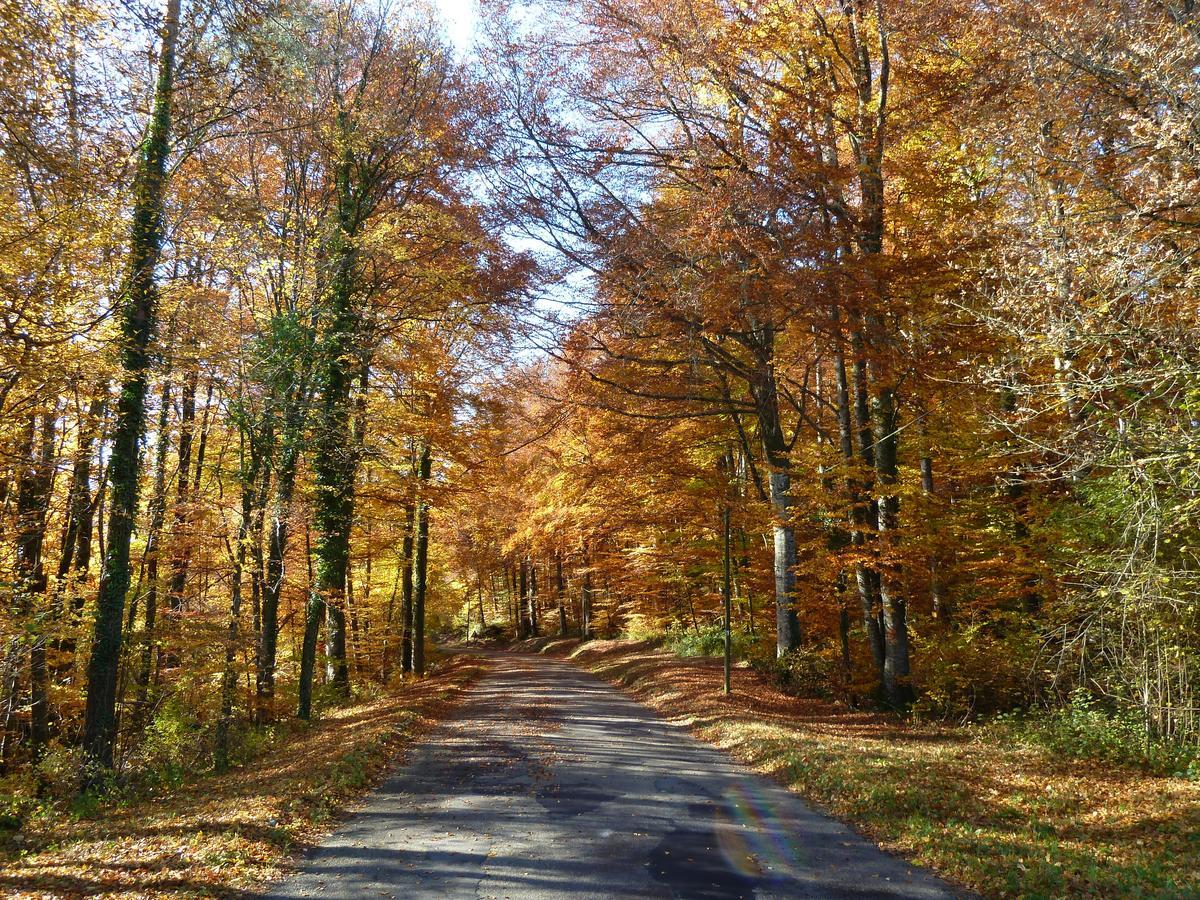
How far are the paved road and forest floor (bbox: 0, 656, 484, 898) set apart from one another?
41 cm

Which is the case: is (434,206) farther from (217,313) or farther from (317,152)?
(217,313)

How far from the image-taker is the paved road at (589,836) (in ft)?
18.7

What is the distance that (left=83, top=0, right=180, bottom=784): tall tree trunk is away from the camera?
32.4 feet

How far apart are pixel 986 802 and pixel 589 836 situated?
4.41 metres

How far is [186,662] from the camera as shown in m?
12.5

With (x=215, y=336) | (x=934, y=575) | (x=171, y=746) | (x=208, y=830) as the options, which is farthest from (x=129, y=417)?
(x=934, y=575)

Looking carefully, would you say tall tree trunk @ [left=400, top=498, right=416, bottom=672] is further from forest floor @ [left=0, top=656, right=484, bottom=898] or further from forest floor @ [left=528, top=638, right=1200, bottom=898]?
forest floor @ [left=528, top=638, right=1200, bottom=898]

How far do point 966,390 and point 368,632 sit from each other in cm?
1995

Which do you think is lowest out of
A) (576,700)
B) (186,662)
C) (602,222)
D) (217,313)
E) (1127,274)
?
(576,700)

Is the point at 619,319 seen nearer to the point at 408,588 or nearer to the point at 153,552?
the point at 153,552

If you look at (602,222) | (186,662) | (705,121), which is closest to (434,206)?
(602,222)

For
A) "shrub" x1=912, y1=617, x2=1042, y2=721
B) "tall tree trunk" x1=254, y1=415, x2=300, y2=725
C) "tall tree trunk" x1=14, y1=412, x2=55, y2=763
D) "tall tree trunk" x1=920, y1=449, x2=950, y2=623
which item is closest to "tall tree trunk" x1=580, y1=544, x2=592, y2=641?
"tall tree trunk" x1=920, y1=449, x2=950, y2=623

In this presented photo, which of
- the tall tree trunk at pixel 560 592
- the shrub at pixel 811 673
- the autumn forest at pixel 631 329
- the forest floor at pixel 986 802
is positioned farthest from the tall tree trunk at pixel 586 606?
the forest floor at pixel 986 802

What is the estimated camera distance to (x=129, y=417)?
34.5ft
